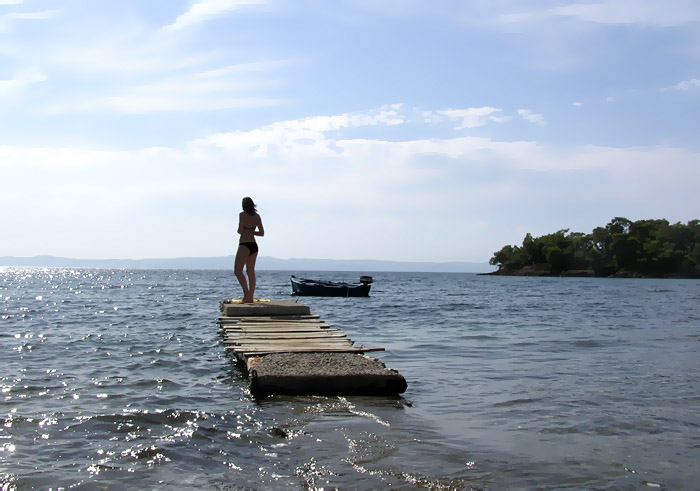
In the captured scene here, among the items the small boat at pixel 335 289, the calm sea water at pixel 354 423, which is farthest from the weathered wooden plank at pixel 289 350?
the small boat at pixel 335 289

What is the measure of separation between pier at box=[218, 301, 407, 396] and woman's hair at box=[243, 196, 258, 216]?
2.84m

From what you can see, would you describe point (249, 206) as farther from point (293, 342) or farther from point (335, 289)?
point (335, 289)

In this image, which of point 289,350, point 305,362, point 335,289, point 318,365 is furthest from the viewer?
point 335,289

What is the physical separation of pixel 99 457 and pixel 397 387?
4.23 meters

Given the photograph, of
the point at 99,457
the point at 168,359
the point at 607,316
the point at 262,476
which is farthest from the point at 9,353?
the point at 607,316

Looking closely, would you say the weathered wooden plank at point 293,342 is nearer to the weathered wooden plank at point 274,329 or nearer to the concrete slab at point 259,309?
the weathered wooden plank at point 274,329

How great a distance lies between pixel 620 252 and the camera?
150500mm

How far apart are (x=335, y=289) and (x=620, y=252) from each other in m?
120

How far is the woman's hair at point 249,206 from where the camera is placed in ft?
49.1

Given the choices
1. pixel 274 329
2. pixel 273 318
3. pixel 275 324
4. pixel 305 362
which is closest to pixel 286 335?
pixel 274 329

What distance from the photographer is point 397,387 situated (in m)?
8.95

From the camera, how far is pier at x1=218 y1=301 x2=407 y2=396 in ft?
28.6

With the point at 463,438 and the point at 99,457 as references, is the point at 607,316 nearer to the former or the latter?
the point at 463,438

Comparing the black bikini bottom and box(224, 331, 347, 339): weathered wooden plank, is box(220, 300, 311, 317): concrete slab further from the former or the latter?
box(224, 331, 347, 339): weathered wooden plank
